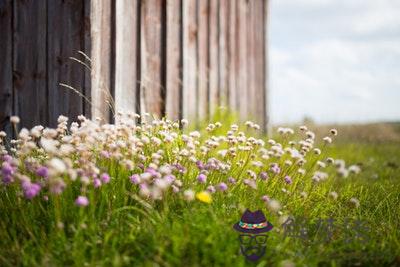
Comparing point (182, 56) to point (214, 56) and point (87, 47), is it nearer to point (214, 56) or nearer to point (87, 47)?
point (214, 56)

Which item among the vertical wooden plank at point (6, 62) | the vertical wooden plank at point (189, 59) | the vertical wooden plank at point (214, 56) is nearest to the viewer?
the vertical wooden plank at point (6, 62)

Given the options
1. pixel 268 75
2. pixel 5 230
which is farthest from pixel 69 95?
pixel 268 75

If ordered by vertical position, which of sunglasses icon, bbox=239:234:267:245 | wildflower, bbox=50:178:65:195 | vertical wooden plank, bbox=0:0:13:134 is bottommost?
sunglasses icon, bbox=239:234:267:245

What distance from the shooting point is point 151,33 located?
5297mm

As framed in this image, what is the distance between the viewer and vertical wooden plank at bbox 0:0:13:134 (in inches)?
195

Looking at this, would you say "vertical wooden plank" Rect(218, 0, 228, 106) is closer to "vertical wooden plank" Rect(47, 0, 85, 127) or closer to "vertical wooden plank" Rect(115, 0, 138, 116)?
"vertical wooden plank" Rect(115, 0, 138, 116)

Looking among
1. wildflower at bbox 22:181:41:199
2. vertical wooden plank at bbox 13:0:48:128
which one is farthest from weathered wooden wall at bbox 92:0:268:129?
wildflower at bbox 22:181:41:199

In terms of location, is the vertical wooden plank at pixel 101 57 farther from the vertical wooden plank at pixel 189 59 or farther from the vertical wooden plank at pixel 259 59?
the vertical wooden plank at pixel 259 59

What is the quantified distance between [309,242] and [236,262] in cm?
66

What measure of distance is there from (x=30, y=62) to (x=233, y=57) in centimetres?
355

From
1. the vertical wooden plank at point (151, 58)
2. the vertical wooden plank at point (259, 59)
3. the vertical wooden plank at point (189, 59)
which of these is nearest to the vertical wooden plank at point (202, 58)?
the vertical wooden plank at point (189, 59)

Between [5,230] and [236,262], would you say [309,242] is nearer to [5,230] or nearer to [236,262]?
[236,262]

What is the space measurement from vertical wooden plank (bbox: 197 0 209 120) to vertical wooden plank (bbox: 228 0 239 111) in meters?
0.89

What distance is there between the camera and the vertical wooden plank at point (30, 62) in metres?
4.73
